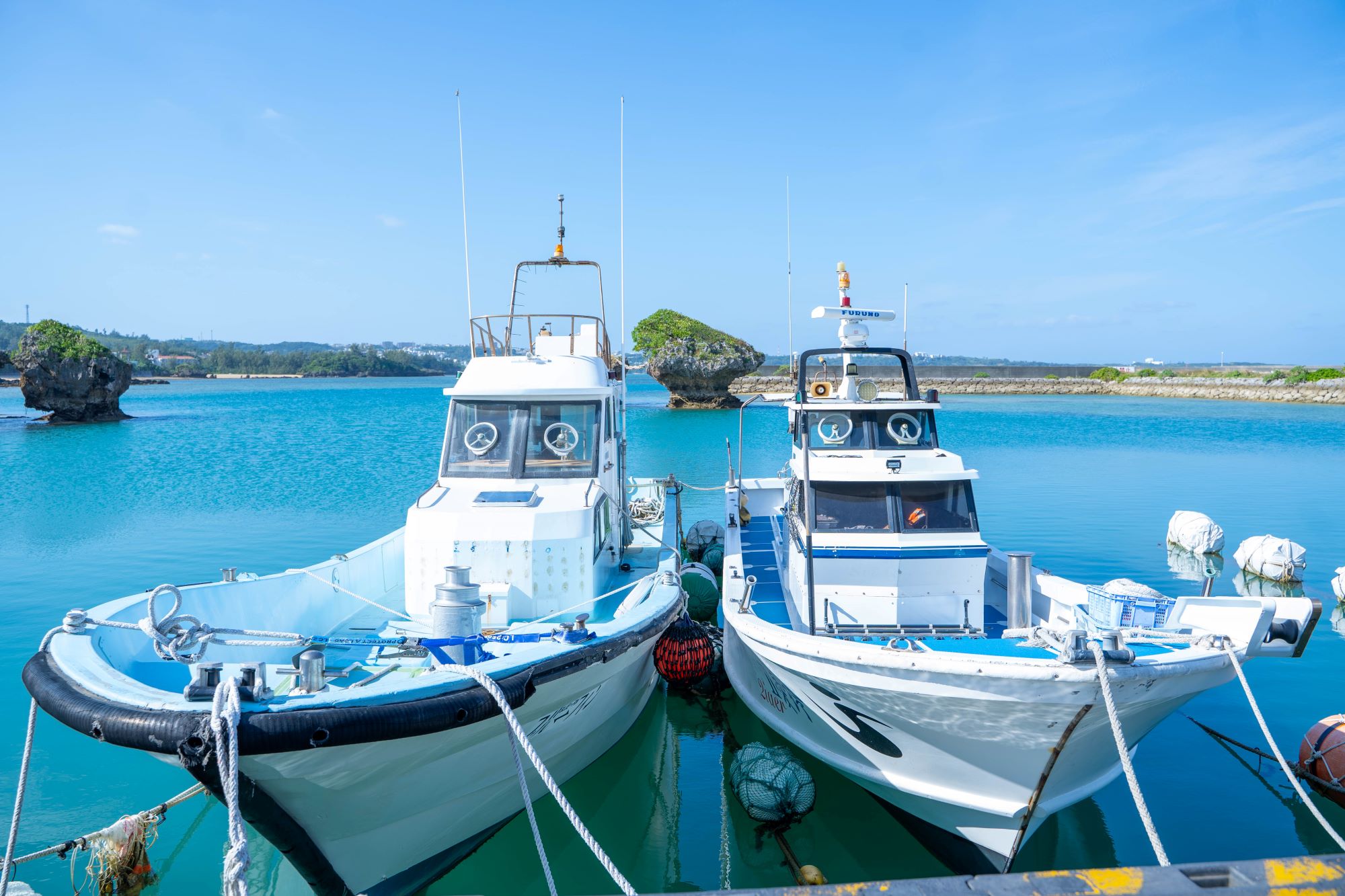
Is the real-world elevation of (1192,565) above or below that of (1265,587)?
above

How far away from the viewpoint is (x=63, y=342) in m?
46.7

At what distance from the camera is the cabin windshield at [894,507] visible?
7.67 meters

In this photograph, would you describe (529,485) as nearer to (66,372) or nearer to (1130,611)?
(1130,611)

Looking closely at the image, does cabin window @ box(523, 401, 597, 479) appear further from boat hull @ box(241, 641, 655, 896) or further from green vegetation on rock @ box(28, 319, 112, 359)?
green vegetation on rock @ box(28, 319, 112, 359)

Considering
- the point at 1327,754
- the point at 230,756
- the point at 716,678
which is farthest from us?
the point at 716,678

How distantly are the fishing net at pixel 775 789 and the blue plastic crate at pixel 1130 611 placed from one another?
282cm

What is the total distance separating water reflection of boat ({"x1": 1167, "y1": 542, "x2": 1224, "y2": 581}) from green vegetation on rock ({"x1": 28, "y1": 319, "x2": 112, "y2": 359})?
180 ft

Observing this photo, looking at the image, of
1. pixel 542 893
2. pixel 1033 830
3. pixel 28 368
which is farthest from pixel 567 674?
pixel 28 368

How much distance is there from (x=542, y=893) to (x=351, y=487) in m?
20.1

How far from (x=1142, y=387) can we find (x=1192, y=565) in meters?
80.0

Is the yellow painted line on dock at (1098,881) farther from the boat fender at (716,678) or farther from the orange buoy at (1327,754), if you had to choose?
the boat fender at (716,678)

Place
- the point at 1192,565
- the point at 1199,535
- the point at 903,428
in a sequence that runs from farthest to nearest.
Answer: the point at 1199,535 → the point at 1192,565 → the point at 903,428

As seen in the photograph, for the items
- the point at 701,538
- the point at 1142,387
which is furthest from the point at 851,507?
the point at 1142,387

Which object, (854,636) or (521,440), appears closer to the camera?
(854,636)
